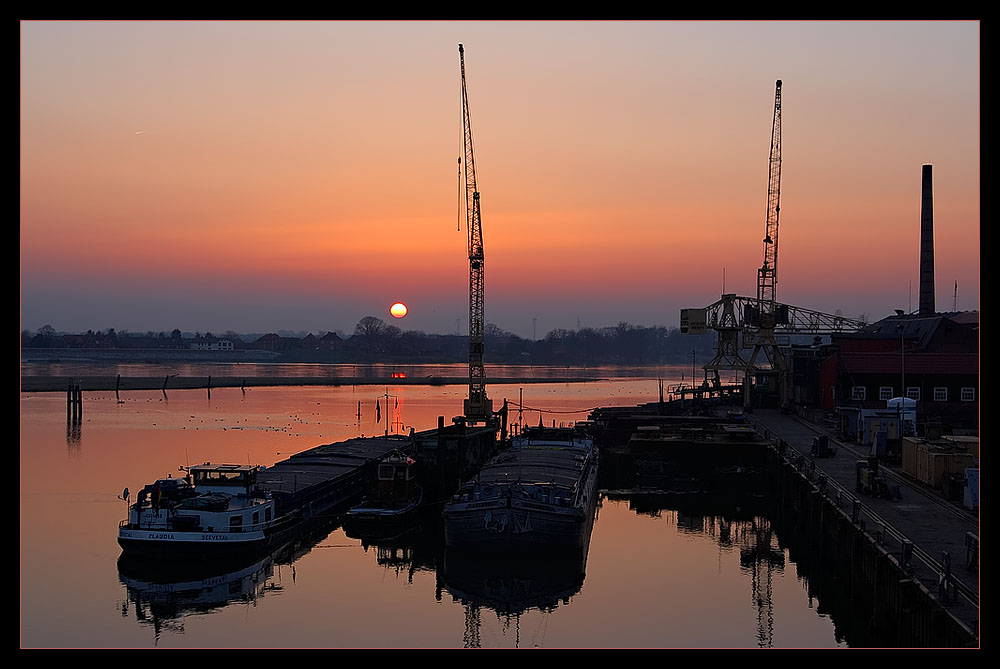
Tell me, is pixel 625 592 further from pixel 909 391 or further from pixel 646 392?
pixel 646 392

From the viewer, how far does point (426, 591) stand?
34.0 metres

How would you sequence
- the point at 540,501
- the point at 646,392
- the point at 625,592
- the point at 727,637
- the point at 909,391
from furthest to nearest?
the point at 646,392, the point at 909,391, the point at 540,501, the point at 625,592, the point at 727,637

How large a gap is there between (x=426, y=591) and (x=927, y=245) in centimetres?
7564

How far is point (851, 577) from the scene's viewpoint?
31.0m

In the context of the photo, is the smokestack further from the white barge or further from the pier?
the white barge

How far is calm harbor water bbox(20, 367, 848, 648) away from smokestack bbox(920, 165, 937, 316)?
5001cm

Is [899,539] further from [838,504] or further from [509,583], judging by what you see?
[509,583]

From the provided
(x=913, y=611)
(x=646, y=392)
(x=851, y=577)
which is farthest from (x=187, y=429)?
(x=646, y=392)

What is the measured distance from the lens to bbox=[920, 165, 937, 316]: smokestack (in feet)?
304

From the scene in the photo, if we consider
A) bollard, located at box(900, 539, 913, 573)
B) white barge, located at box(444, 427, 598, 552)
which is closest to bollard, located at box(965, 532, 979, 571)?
bollard, located at box(900, 539, 913, 573)

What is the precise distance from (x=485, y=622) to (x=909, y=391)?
46.9 metres

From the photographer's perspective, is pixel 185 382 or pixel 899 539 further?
pixel 185 382

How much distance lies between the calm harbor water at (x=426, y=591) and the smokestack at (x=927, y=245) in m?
50.0

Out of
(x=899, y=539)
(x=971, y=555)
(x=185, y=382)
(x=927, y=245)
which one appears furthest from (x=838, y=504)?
(x=185, y=382)
